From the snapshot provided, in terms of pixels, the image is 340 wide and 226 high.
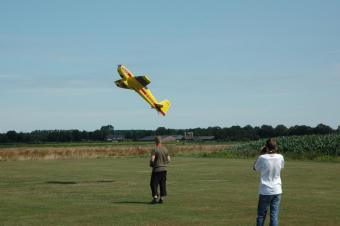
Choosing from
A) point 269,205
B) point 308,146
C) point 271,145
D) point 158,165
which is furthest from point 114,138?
point 271,145

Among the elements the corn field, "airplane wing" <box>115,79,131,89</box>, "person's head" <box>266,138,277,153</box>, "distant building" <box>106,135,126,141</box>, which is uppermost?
"distant building" <box>106,135,126,141</box>

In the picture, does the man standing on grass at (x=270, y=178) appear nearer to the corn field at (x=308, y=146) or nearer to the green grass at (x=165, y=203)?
the green grass at (x=165, y=203)

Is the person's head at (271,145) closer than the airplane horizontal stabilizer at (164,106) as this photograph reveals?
Yes

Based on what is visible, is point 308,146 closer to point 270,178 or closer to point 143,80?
point 143,80

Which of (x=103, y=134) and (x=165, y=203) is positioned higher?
(x=103, y=134)

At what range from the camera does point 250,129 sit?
447 feet

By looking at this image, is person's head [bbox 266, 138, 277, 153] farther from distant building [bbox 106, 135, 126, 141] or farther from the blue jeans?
distant building [bbox 106, 135, 126, 141]

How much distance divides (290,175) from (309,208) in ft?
40.8

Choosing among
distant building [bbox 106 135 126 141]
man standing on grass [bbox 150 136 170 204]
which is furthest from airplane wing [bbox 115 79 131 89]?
distant building [bbox 106 135 126 141]

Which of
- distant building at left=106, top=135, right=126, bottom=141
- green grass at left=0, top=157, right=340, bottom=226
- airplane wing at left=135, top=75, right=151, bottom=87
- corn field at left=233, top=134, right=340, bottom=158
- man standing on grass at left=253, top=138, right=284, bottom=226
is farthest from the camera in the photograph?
distant building at left=106, top=135, right=126, bottom=141

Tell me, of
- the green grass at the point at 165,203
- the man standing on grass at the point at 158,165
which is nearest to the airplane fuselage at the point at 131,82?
the green grass at the point at 165,203

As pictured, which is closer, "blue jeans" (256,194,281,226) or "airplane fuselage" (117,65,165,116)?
"blue jeans" (256,194,281,226)

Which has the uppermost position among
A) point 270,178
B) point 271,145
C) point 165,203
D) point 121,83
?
point 121,83

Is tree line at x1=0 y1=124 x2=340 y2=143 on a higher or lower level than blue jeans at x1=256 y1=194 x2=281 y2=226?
higher
